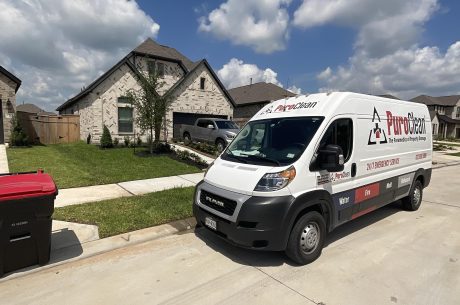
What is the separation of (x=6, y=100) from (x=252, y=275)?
18339 millimetres

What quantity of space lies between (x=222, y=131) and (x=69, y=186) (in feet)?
28.0

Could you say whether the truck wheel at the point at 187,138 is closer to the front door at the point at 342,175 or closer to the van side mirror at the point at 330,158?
the front door at the point at 342,175

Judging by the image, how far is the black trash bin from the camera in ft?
11.8

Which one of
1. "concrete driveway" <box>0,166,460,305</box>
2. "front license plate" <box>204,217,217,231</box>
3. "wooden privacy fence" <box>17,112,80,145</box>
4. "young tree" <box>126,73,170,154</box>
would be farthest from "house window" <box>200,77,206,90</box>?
"front license plate" <box>204,217,217,231</box>

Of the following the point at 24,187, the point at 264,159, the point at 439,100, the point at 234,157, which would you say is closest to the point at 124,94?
the point at 234,157

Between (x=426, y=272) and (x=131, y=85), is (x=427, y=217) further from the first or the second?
(x=131, y=85)

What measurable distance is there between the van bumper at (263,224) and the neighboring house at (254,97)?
27314 mm

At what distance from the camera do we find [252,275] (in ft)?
12.7

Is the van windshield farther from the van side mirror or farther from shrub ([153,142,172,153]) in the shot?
shrub ([153,142,172,153])

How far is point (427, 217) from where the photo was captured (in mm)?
6445

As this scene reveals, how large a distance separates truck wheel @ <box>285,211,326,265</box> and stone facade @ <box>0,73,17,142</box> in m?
18.1

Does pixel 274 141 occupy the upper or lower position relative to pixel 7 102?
lower

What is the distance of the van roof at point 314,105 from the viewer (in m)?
4.62

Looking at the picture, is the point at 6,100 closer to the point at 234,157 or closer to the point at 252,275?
the point at 234,157
